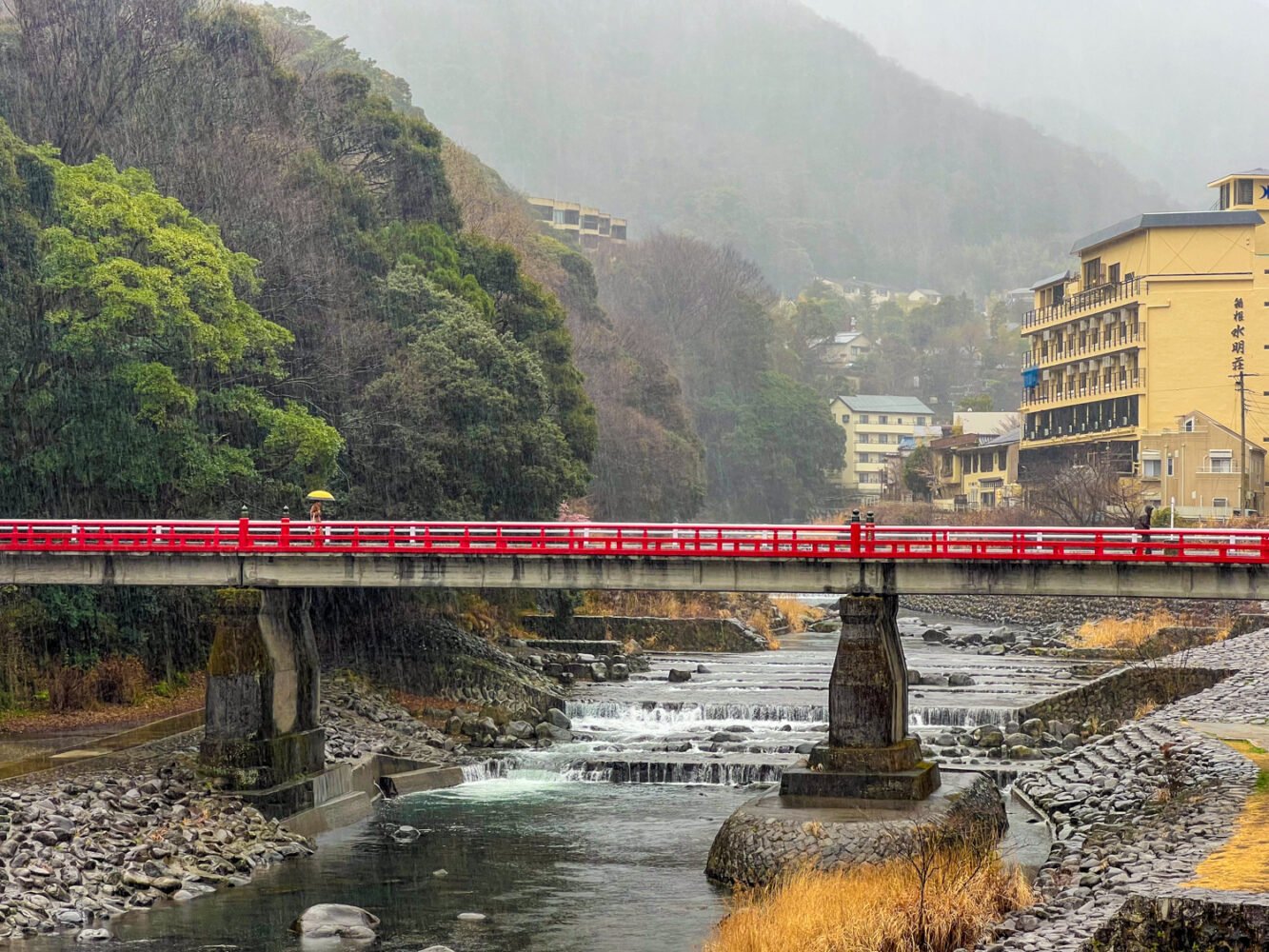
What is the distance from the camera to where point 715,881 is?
3331cm

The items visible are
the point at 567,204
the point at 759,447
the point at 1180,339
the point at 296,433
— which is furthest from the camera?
the point at 567,204

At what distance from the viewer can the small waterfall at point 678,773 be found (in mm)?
45969

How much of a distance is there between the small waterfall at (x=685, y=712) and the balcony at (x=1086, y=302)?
5313 centimetres

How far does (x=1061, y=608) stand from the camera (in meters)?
88.4

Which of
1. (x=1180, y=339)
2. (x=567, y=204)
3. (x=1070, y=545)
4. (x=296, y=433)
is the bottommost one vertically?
→ (x=1070, y=545)

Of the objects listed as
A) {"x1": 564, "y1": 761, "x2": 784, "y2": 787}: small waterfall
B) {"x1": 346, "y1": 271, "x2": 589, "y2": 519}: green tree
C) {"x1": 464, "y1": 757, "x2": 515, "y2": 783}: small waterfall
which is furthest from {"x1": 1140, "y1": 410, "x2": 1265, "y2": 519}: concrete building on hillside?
{"x1": 464, "y1": 757, "x2": 515, "y2": 783}: small waterfall

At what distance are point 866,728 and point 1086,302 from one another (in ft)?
247

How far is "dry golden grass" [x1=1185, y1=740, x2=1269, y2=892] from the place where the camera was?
2365 cm

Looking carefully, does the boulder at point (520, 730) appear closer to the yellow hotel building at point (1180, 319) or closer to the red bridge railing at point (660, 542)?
the red bridge railing at point (660, 542)

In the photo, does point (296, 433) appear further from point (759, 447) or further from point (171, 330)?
point (759, 447)

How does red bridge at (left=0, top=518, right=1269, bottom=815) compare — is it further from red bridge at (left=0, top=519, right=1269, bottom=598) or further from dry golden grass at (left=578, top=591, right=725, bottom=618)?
dry golden grass at (left=578, top=591, right=725, bottom=618)

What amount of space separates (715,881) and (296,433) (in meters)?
23.6

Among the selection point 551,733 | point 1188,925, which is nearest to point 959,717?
point 551,733

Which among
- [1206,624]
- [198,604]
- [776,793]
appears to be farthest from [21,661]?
[1206,624]
